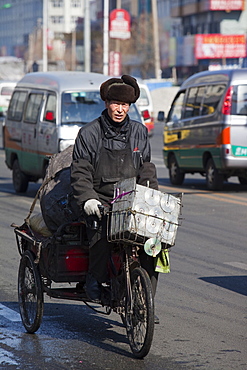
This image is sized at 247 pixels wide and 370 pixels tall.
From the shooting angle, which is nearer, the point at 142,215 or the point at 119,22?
the point at 142,215

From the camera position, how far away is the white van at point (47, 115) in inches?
580

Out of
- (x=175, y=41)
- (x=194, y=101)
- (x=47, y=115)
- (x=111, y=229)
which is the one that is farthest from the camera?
(x=175, y=41)

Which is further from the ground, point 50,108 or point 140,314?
point 50,108

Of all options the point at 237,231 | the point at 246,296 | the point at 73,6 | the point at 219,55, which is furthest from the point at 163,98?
the point at 73,6

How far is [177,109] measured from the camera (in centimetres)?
1827

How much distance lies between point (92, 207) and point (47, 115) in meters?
9.72

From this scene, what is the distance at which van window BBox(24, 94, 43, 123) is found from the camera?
1544cm

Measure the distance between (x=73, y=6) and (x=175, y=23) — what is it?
92998 millimetres

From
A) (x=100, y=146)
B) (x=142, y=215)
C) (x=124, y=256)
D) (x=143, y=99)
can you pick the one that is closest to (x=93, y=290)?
(x=124, y=256)

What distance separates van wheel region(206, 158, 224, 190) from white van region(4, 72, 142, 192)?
1.92 meters

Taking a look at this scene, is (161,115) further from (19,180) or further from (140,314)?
(140,314)

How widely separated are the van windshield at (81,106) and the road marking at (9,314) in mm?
8014

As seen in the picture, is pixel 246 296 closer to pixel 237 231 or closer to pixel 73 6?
pixel 237 231

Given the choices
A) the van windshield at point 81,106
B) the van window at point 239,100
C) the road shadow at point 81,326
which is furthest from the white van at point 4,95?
the road shadow at point 81,326
